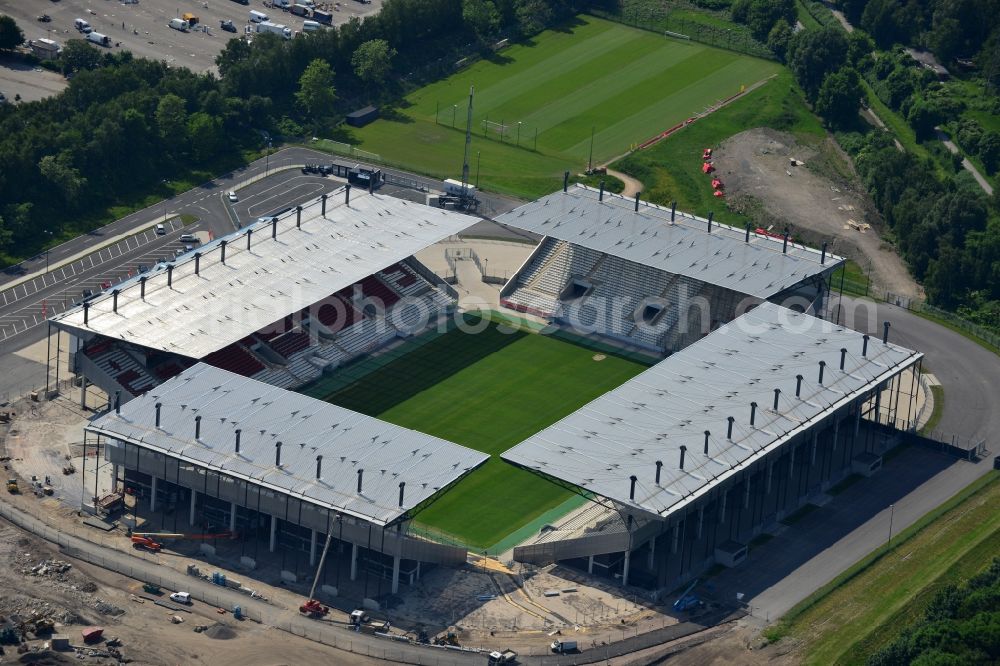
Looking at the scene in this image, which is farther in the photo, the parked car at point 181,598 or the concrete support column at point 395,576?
the concrete support column at point 395,576

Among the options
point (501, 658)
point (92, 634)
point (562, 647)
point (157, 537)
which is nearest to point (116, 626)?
point (92, 634)

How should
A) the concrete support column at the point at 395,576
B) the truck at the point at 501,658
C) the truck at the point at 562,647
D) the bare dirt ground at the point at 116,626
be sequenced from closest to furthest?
the bare dirt ground at the point at 116,626, the truck at the point at 501,658, the truck at the point at 562,647, the concrete support column at the point at 395,576

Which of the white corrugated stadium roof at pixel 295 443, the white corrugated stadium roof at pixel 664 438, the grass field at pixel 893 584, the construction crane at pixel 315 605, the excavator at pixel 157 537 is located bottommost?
the excavator at pixel 157 537

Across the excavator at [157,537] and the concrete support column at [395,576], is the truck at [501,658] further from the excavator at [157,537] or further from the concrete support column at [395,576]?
the excavator at [157,537]

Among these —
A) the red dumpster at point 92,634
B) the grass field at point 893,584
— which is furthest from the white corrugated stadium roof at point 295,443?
the grass field at point 893,584

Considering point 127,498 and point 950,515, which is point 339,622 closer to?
point 127,498

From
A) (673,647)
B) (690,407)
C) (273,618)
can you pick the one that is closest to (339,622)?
(273,618)
